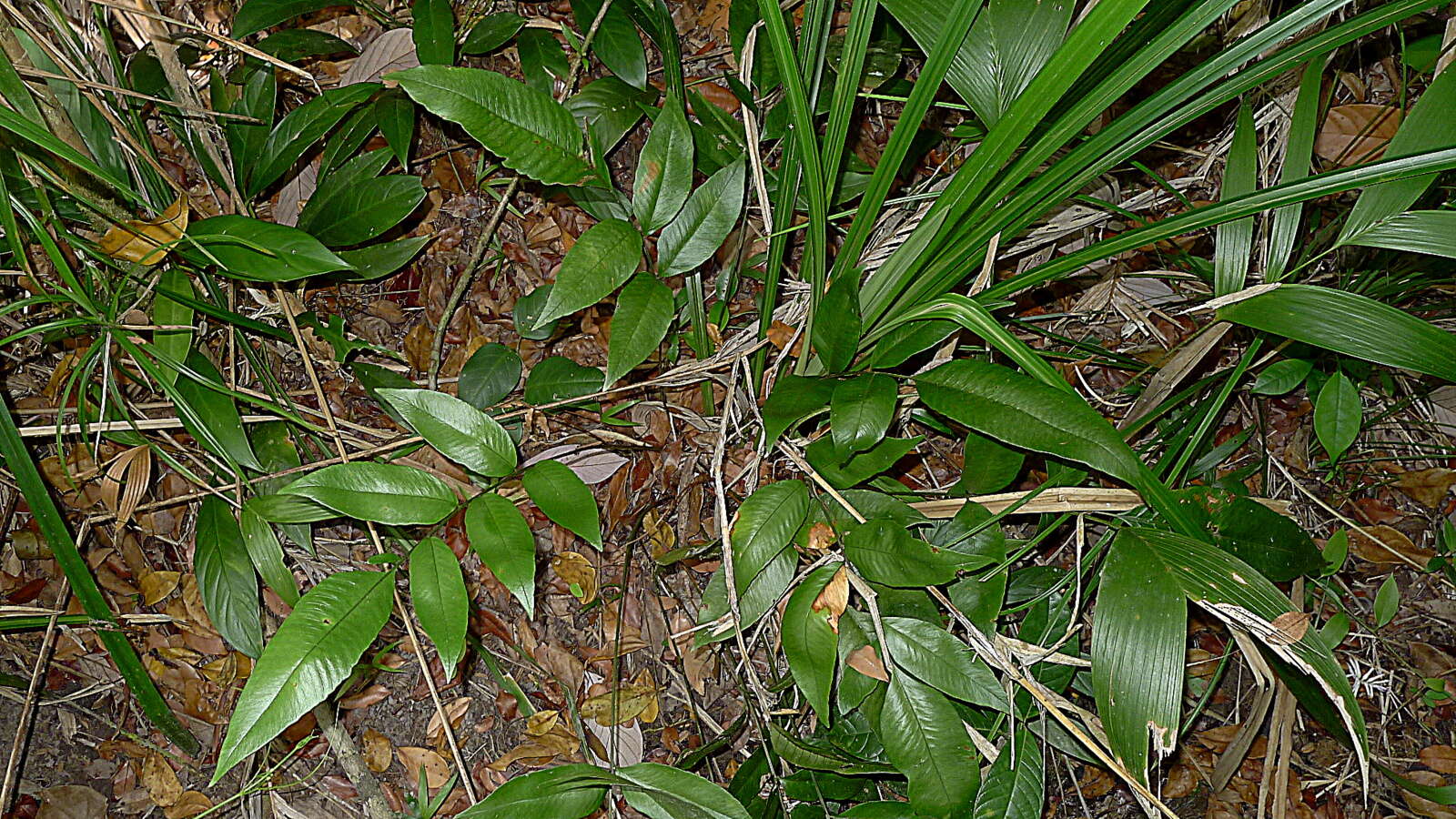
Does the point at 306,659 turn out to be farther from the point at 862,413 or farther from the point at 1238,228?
the point at 1238,228

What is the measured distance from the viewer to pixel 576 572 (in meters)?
1.08

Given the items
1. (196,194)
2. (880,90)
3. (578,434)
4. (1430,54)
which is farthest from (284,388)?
(1430,54)

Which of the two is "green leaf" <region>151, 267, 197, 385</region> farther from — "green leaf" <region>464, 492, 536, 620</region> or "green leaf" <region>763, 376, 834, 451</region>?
"green leaf" <region>763, 376, 834, 451</region>

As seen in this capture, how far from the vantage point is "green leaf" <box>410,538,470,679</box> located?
701 millimetres

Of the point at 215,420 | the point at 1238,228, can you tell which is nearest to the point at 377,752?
the point at 215,420

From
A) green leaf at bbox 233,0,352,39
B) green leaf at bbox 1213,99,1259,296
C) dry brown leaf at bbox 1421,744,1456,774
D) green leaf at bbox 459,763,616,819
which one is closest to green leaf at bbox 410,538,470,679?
green leaf at bbox 459,763,616,819

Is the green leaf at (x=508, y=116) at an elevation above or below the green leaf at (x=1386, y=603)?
above

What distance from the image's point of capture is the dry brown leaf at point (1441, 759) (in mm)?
1181

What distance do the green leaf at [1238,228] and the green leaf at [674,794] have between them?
65 cm

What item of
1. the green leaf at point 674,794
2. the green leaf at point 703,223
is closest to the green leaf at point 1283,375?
the green leaf at point 703,223

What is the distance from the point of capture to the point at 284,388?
41.8 inches

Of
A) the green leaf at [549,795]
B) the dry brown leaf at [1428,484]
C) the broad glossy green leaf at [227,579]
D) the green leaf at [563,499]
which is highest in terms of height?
the green leaf at [563,499]

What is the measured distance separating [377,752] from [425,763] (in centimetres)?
6

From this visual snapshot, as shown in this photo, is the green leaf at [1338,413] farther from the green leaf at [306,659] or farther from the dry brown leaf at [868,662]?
the green leaf at [306,659]
